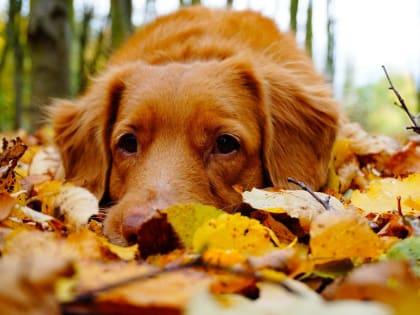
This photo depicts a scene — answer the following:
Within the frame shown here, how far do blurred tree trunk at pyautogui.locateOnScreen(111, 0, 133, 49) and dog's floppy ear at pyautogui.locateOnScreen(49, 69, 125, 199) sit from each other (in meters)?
4.52

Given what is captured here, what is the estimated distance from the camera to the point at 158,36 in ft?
16.2

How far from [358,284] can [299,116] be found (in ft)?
8.78

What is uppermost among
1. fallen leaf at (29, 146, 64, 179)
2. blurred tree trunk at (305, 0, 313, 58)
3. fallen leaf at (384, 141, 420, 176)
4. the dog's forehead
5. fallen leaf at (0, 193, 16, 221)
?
blurred tree trunk at (305, 0, 313, 58)

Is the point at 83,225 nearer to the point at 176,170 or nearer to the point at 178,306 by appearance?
the point at 176,170

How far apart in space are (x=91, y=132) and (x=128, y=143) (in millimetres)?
585

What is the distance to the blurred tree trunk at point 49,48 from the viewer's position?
8828mm

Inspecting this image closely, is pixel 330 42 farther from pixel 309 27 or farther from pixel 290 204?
pixel 290 204

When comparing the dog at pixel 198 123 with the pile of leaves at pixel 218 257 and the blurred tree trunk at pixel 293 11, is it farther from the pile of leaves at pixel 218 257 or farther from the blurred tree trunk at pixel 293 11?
the blurred tree trunk at pixel 293 11

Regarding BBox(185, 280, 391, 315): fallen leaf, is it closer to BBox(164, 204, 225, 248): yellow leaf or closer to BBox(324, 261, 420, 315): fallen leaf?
BBox(324, 261, 420, 315): fallen leaf

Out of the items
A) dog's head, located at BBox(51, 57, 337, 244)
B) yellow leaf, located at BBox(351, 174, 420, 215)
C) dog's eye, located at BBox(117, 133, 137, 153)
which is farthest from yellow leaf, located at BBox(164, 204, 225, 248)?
dog's eye, located at BBox(117, 133, 137, 153)

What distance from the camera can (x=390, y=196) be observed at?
2865 mm

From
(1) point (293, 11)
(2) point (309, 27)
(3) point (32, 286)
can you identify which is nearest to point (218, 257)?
(3) point (32, 286)

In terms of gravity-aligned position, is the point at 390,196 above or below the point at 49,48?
below

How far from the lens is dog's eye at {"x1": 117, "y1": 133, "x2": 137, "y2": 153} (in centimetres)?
364
